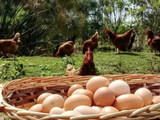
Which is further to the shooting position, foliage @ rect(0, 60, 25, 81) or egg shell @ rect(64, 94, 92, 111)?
foliage @ rect(0, 60, 25, 81)

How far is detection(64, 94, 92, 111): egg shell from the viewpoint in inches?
41.9

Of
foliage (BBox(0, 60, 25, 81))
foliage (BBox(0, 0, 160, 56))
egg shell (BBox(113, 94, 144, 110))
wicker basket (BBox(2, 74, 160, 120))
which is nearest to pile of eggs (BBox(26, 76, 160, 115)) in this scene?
egg shell (BBox(113, 94, 144, 110))

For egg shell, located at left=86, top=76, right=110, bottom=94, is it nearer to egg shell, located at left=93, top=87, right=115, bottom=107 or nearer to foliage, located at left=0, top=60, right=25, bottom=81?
egg shell, located at left=93, top=87, right=115, bottom=107

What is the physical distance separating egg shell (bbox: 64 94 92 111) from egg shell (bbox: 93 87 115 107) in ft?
0.15

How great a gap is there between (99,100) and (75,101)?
12 centimetres

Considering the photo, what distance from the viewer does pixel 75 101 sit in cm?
107

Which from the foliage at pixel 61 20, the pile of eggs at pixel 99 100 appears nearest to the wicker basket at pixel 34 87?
the pile of eggs at pixel 99 100

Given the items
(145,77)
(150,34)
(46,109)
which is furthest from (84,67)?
(150,34)

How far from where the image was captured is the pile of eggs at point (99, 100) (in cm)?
103

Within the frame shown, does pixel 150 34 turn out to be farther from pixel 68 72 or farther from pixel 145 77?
pixel 145 77

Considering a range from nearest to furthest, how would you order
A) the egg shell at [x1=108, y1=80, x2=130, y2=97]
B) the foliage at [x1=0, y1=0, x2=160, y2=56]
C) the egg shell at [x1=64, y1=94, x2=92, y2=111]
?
1. the egg shell at [x1=64, y1=94, x2=92, y2=111]
2. the egg shell at [x1=108, y1=80, x2=130, y2=97]
3. the foliage at [x1=0, y1=0, x2=160, y2=56]

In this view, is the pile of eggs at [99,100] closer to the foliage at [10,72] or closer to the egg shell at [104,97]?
the egg shell at [104,97]

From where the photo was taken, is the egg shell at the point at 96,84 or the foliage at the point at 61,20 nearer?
the egg shell at the point at 96,84

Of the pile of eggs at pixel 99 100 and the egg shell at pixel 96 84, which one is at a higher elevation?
the egg shell at pixel 96 84
